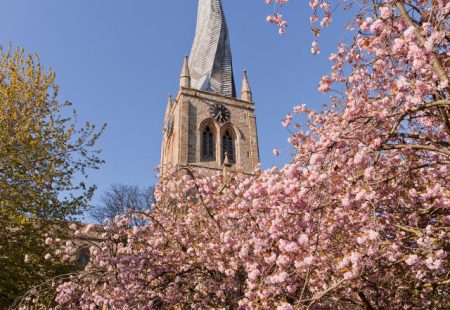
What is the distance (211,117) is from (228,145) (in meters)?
2.92

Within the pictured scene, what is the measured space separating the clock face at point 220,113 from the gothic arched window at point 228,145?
1221 millimetres

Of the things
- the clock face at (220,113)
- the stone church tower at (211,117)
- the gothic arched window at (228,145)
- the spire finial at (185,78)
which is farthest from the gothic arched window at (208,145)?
the spire finial at (185,78)

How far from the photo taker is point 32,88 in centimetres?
1407

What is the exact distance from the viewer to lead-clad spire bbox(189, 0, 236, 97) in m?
39.6

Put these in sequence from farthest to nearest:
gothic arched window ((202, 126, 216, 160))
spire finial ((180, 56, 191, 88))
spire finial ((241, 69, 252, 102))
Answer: spire finial ((241, 69, 252, 102)) < spire finial ((180, 56, 191, 88)) < gothic arched window ((202, 126, 216, 160))

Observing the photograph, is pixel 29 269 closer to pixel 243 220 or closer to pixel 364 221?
pixel 243 220

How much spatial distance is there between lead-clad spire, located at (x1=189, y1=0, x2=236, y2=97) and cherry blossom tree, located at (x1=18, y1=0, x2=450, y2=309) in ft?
103

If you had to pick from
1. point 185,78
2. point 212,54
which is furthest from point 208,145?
point 212,54

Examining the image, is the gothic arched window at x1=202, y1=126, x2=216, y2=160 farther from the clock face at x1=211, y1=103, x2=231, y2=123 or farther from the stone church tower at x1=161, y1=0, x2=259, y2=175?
the clock face at x1=211, y1=103, x2=231, y2=123

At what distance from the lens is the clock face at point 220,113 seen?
34.5 meters

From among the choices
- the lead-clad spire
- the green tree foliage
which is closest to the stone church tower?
the lead-clad spire

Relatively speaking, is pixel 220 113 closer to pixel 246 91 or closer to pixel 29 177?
pixel 246 91

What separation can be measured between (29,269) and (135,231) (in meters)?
5.40

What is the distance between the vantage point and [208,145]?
109ft
